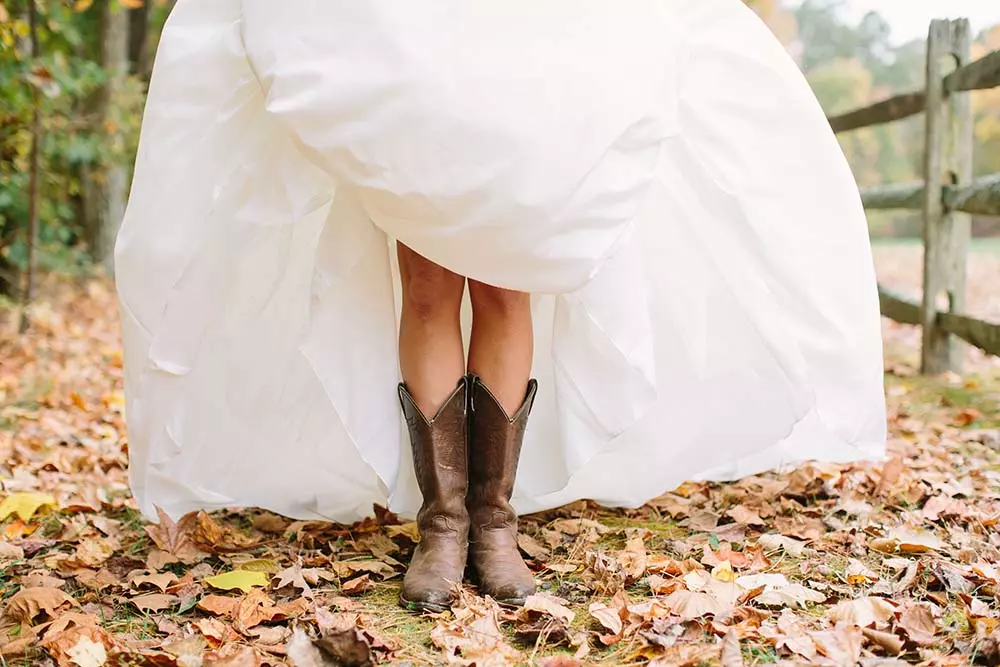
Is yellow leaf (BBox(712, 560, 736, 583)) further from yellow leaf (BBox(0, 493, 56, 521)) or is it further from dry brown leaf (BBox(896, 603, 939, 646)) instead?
yellow leaf (BBox(0, 493, 56, 521))

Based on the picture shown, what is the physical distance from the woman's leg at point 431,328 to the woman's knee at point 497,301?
38mm

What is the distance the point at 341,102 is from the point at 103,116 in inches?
242

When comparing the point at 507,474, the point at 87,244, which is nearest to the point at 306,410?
the point at 507,474

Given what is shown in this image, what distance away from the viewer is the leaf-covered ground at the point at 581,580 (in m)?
1.62

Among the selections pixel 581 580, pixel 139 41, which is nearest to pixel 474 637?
pixel 581 580

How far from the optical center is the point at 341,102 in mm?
1653

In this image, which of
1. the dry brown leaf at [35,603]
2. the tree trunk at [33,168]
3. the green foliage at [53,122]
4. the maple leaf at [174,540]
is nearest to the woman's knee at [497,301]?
the maple leaf at [174,540]

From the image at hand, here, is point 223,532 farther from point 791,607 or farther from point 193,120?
point 791,607

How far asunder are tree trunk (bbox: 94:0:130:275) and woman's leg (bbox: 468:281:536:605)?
572 cm

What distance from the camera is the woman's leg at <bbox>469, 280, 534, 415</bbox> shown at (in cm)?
200

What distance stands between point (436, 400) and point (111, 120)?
229 inches

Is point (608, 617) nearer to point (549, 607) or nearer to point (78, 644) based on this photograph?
point (549, 607)

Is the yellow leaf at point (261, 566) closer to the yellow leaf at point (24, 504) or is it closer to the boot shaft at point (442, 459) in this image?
the boot shaft at point (442, 459)

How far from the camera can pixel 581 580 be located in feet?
6.47
